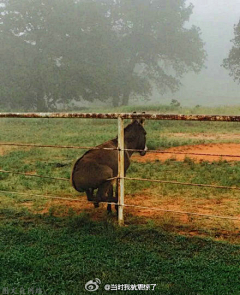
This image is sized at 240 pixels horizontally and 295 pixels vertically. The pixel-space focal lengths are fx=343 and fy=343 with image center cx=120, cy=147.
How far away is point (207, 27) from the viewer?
323 ft

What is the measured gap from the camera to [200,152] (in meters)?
10.4

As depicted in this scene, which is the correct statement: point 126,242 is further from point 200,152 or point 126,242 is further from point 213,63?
point 213,63

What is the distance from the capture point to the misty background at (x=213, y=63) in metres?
54.9

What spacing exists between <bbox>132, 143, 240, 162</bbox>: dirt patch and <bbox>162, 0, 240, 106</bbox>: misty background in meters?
30.3

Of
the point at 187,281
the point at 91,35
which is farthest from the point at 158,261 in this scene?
the point at 91,35

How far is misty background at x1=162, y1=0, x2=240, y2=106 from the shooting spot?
5488 cm

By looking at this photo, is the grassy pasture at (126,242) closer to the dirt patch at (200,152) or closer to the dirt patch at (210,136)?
the dirt patch at (200,152)

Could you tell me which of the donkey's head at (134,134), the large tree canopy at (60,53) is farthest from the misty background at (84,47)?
the donkey's head at (134,134)

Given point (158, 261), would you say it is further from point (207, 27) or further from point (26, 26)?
point (207, 27)

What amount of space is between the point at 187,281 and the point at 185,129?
1377 centimetres

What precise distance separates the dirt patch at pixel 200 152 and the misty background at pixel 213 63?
30.3m

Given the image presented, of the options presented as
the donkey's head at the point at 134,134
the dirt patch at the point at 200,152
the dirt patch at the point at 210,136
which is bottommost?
the dirt patch at the point at 200,152

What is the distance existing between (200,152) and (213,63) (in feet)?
238

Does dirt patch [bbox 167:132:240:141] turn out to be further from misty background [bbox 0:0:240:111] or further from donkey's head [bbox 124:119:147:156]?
misty background [bbox 0:0:240:111]
